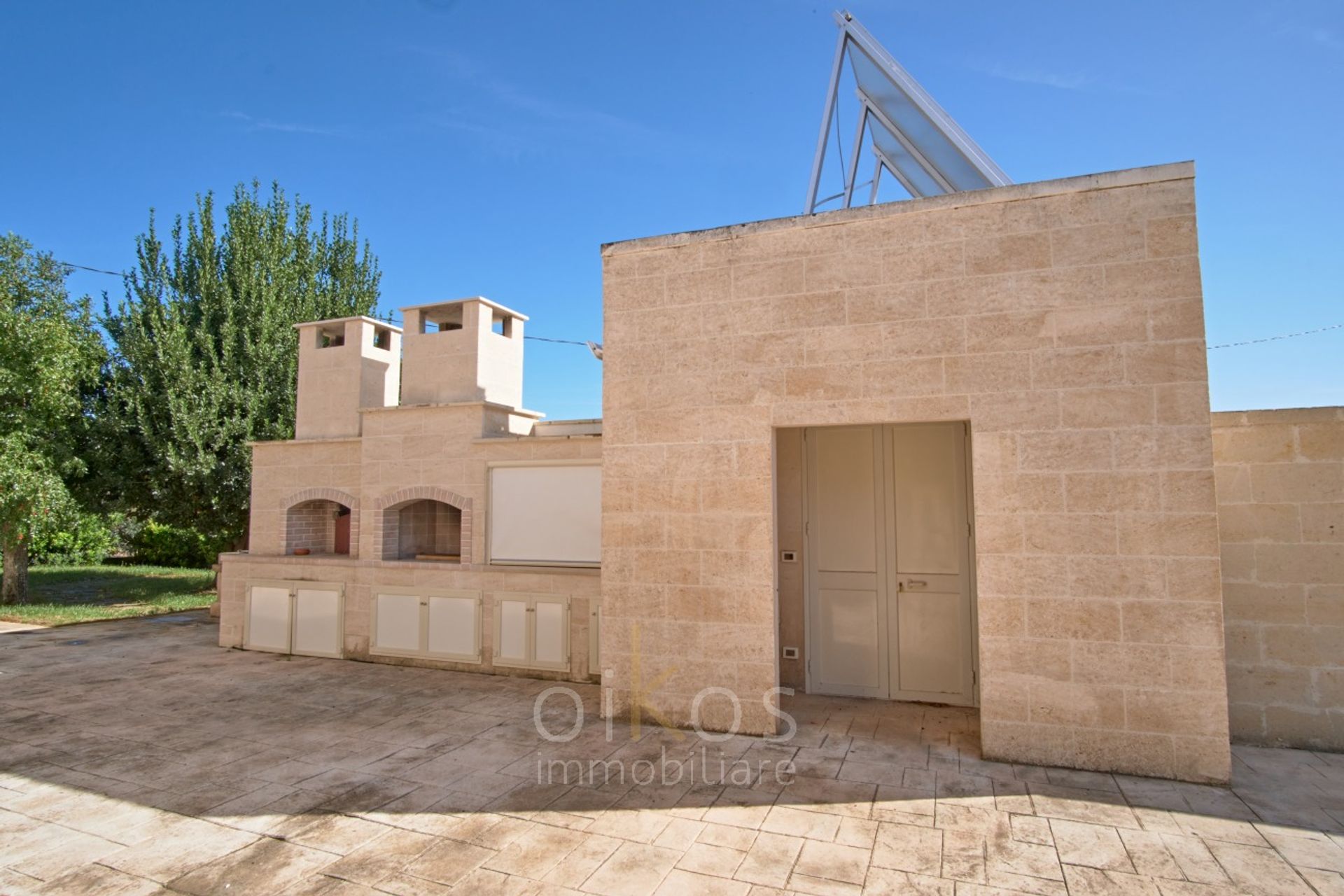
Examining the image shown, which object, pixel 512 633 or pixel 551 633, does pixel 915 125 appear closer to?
pixel 551 633

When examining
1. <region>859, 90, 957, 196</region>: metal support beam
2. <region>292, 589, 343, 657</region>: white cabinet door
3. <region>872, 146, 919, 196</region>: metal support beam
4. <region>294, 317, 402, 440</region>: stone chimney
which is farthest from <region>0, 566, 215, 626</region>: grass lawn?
<region>872, 146, 919, 196</region>: metal support beam

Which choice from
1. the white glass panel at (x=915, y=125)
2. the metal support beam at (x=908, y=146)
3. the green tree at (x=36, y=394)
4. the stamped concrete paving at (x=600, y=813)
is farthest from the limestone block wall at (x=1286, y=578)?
the green tree at (x=36, y=394)

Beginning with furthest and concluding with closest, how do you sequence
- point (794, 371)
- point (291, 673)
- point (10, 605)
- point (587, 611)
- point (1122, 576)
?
point (10, 605) < point (291, 673) < point (587, 611) < point (794, 371) < point (1122, 576)

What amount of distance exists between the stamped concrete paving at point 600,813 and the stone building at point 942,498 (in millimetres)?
463

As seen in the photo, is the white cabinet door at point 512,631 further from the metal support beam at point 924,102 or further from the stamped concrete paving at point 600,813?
the metal support beam at point 924,102

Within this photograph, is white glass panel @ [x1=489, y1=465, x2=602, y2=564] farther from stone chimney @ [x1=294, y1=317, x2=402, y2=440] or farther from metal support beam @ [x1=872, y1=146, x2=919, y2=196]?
metal support beam @ [x1=872, y1=146, x2=919, y2=196]

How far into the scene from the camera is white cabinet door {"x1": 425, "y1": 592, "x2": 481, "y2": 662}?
7094 millimetres

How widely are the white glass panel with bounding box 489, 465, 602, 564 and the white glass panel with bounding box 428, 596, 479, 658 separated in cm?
66

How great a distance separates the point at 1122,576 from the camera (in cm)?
412

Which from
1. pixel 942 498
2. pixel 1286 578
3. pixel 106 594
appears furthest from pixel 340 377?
pixel 106 594

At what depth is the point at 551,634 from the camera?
6.73m

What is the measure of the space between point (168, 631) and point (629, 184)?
32.1 ft

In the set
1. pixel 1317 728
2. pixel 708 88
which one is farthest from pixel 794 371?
pixel 708 88

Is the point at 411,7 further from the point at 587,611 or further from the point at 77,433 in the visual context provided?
the point at 77,433
